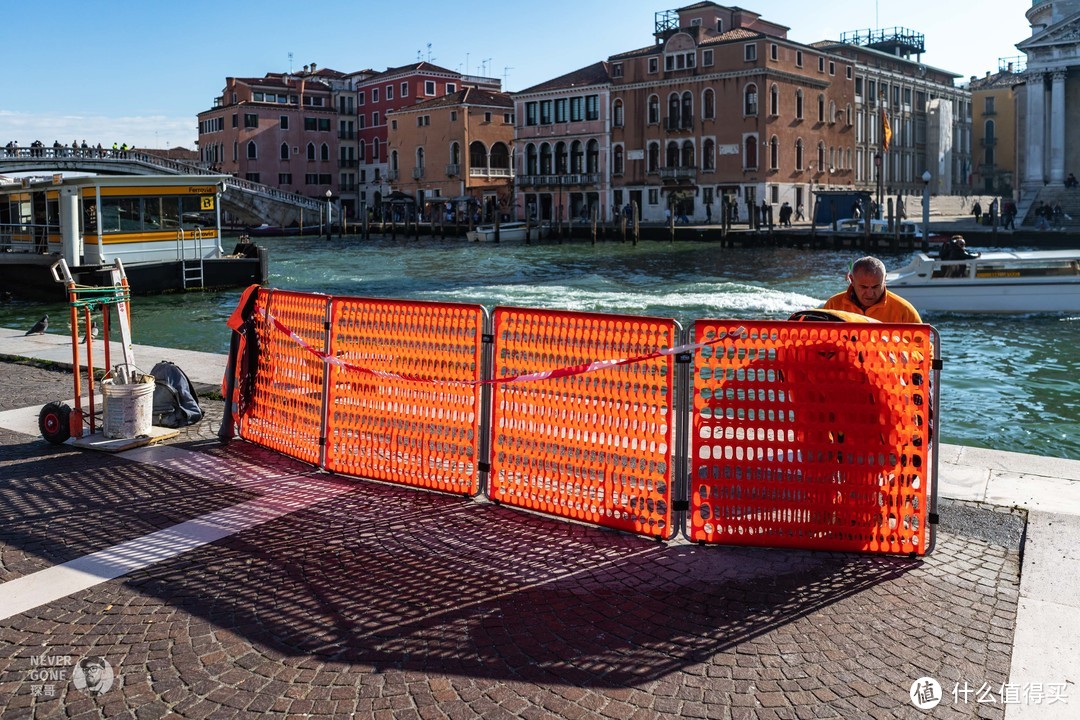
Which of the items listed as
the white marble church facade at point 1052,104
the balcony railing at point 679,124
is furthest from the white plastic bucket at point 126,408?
the white marble church facade at point 1052,104

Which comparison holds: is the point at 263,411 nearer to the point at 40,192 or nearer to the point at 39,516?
the point at 39,516

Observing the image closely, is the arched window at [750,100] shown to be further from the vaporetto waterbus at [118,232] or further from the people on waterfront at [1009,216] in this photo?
the vaporetto waterbus at [118,232]

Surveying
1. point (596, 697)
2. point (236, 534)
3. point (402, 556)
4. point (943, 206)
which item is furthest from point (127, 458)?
point (943, 206)

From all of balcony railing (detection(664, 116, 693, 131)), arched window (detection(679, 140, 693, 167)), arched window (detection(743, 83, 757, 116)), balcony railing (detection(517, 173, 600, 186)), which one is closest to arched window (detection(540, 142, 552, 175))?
balcony railing (detection(517, 173, 600, 186))

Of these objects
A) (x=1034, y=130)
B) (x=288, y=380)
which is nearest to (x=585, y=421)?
(x=288, y=380)

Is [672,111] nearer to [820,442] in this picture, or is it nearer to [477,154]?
[477,154]

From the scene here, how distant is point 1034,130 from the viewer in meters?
59.4

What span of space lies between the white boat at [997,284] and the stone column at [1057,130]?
3966 cm

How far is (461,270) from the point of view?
4078 centimetres

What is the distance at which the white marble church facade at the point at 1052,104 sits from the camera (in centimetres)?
5850

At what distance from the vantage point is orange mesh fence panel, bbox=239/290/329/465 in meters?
7.23

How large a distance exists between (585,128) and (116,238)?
4363cm

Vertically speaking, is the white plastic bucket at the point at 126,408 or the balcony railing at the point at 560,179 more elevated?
the balcony railing at the point at 560,179

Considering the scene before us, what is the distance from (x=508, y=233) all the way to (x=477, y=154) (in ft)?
55.3
